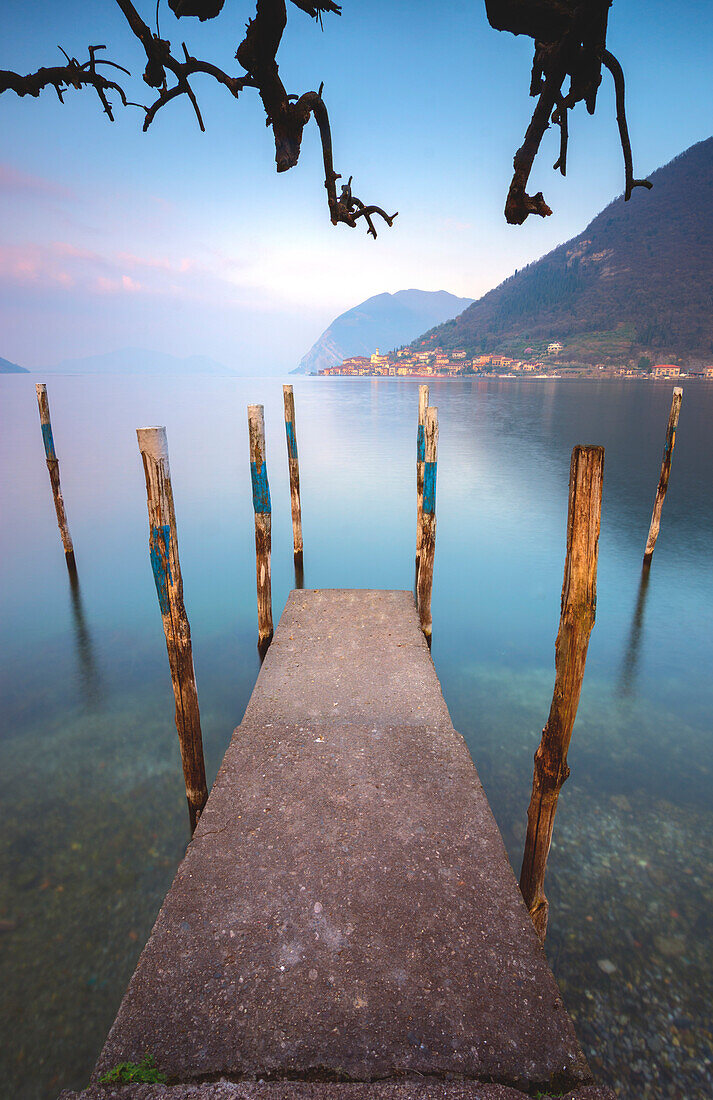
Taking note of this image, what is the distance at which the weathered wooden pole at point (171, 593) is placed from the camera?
3.89 meters

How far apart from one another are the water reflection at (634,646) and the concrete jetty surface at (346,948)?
497 centimetres

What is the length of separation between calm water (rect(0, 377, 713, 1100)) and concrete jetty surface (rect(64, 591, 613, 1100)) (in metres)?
1.51

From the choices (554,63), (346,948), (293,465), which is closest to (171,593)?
(346,948)

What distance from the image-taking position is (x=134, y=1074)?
2.36 meters

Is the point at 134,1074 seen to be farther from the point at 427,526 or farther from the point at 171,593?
the point at 427,526

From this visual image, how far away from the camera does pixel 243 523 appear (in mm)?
18500

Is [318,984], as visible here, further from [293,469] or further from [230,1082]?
[293,469]

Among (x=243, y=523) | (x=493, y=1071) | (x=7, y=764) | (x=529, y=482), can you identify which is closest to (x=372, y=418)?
(x=529, y=482)

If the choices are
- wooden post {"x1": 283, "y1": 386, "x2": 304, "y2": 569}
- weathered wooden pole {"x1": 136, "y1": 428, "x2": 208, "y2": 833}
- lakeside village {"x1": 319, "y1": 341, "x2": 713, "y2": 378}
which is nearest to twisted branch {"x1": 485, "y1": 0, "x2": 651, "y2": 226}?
weathered wooden pole {"x1": 136, "y1": 428, "x2": 208, "y2": 833}

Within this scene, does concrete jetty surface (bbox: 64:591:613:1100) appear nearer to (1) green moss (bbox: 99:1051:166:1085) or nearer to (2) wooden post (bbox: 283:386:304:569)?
(1) green moss (bbox: 99:1051:166:1085)

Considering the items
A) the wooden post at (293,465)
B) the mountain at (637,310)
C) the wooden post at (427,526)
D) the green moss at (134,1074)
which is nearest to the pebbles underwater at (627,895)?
the wooden post at (427,526)

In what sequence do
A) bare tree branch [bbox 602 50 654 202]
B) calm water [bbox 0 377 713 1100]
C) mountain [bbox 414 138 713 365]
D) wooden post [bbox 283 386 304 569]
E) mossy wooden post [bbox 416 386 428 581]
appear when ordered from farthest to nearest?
mountain [bbox 414 138 713 365] < wooden post [bbox 283 386 304 569] < mossy wooden post [bbox 416 386 428 581] < bare tree branch [bbox 602 50 654 202] < calm water [bbox 0 377 713 1100]

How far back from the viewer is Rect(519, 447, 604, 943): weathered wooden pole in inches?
114

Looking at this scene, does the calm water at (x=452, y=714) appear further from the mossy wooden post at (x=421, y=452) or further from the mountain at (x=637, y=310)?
the mountain at (x=637, y=310)
